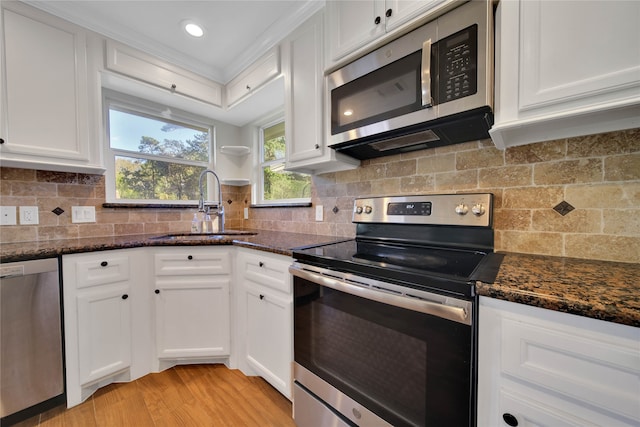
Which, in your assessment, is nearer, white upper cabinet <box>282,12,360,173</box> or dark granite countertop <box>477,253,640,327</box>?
dark granite countertop <box>477,253,640,327</box>

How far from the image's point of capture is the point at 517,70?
0.85m

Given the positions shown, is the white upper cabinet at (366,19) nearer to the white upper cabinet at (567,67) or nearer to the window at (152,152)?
the white upper cabinet at (567,67)

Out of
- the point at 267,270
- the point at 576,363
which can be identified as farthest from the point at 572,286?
the point at 267,270

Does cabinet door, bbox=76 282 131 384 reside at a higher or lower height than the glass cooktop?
lower

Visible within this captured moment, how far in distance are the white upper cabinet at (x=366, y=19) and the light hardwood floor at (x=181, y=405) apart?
2017 millimetres

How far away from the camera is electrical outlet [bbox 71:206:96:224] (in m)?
1.75

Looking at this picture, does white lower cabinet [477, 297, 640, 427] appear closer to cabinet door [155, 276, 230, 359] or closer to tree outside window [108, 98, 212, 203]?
cabinet door [155, 276, 230, 359]

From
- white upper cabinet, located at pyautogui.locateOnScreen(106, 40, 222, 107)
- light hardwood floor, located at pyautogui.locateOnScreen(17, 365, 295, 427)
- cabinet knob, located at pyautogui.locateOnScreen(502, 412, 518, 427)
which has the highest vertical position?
white upper cabinet, located at pyautogui.locateOnScreen(106, 40, 222, 107)

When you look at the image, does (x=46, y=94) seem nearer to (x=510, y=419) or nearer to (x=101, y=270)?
(x=101, y=270)

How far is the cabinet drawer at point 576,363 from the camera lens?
501 mm

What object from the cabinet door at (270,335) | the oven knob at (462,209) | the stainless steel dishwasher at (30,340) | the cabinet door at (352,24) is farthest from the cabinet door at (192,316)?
the cabinet door at (352,24)

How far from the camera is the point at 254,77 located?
197cm

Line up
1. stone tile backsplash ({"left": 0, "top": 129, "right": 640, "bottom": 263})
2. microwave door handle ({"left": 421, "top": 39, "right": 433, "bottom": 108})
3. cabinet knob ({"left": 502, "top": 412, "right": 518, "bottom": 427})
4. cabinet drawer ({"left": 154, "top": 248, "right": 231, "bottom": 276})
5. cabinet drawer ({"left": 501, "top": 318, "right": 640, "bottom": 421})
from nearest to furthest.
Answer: cabinet drawer ({"left": 501, "top": 318, "right": 640, "bottom": 421}) → cabinet knob ({"left": 502, "top": 412, "right": 518, "bottom": 427}) → stone tile backsplash ({"left": 0, "top": 129, "right": 640, "bottom": 263}) → microwave door handle ({"left": 421, "top": 39, "right": 433, "bottom": 108}) → cabinet drawer ({"left": 154, "top": 248, "right": 231, "bottom": 276})

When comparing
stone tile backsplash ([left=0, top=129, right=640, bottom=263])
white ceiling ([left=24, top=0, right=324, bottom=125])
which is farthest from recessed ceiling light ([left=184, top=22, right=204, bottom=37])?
stone tile backsplash ([left=0, top=129, right=640, bottom=263])
